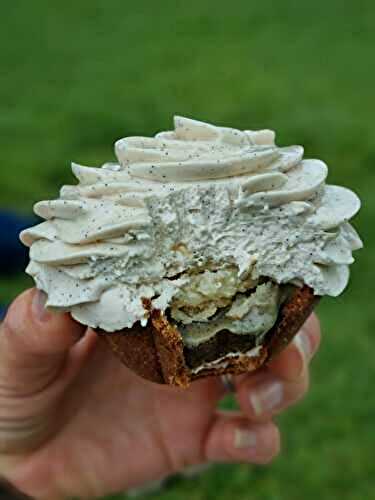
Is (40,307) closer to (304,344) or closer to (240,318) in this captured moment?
(240,318)

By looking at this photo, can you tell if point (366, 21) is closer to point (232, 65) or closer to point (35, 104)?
point (232, 65)

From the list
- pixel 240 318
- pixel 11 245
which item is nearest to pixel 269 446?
pixel 240 318

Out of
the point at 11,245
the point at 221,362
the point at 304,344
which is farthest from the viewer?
the point at 11,245

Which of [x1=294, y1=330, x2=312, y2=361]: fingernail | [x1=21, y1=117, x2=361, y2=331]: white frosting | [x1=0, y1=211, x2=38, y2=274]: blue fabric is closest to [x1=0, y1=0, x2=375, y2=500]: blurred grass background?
[x1=0, y1=211, x2=38, y2=274]: blue fabric

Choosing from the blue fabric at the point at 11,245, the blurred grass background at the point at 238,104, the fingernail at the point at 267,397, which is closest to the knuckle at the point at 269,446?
the fingernail at the point at 267,397

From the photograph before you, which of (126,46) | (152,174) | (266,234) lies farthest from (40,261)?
(126,46)

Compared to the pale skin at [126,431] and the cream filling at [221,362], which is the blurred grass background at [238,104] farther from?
the cream filling at [221,362]

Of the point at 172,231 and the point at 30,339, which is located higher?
the point at 172,231
